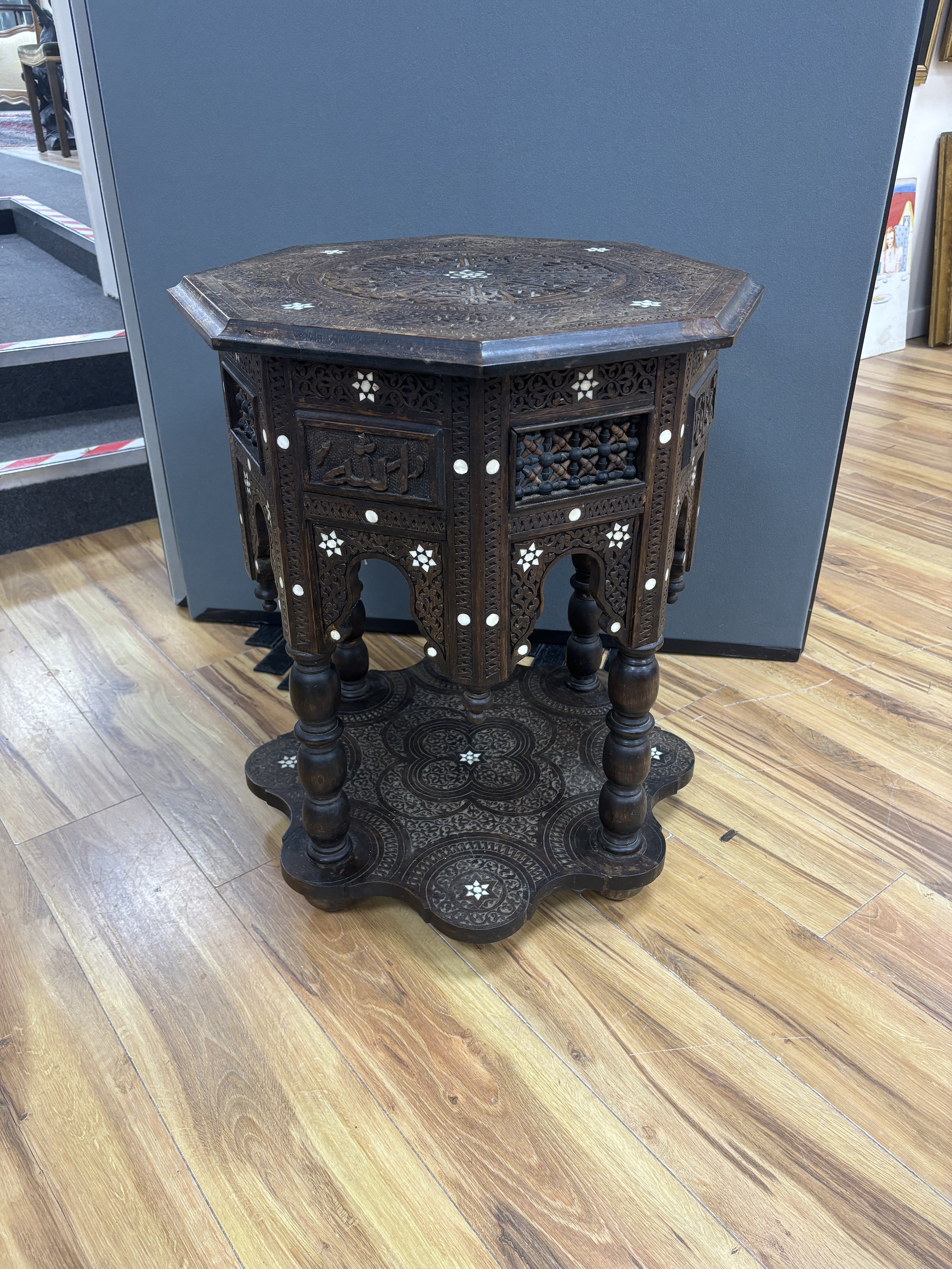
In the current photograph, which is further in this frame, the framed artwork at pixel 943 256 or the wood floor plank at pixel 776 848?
the framed artwork at pixel 943 256

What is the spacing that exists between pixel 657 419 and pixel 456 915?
758 millimetres

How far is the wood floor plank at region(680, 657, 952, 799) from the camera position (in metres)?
1.75

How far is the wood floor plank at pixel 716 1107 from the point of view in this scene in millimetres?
1024

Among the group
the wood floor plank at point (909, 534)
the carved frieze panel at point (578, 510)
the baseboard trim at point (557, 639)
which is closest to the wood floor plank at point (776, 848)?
the baseboard trim at point (557, 639)

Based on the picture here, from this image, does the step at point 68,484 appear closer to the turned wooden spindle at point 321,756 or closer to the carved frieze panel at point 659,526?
the turned wooden spindle at point 321,756

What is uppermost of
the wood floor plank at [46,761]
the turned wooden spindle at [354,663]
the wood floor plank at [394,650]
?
the turned wooden spindle at [354,663]

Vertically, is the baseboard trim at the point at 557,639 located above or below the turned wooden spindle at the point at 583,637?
below

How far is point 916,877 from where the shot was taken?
149 centimetres

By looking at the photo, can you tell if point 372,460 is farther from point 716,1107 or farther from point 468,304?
point 716,1107

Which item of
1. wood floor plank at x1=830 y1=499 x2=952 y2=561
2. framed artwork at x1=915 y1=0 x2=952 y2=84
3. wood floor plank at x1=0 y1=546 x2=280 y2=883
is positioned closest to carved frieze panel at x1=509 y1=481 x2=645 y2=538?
wood floor plank at x1=0 y1=546 x2=280 y2=883

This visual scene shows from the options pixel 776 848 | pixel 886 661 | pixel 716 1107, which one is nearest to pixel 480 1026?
pixel 716 1107

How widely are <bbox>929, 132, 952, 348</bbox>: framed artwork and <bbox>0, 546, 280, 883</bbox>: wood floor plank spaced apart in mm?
4212

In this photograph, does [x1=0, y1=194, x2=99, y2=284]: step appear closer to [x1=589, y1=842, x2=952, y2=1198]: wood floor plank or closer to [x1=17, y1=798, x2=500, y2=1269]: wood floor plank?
[x1=17, y1=798, x2=500, y2=1269]: wood floor plank

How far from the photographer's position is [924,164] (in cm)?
435
